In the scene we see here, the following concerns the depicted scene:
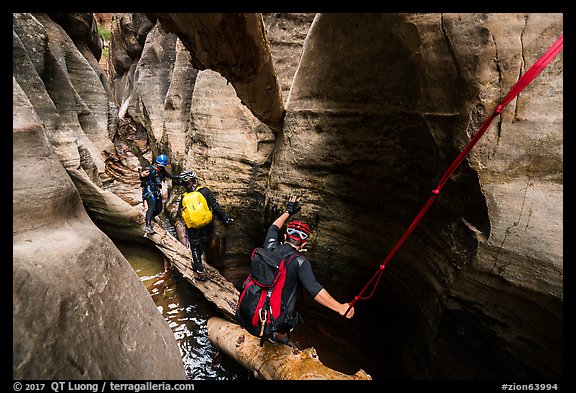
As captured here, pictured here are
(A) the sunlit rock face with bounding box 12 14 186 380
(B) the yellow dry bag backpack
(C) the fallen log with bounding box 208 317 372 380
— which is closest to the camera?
(A) the sunlit rock face with bounding box 12 14 186 380

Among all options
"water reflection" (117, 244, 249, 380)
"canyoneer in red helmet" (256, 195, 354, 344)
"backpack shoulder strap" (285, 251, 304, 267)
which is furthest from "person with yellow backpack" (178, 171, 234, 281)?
"backpack shoulder strap" (285, 251, 304, 267)

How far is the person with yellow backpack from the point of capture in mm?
4359

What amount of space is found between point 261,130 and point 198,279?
11.0 feet

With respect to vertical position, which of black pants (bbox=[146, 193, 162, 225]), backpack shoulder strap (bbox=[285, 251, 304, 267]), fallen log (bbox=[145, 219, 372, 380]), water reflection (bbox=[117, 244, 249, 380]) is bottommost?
water reflection (bbox=[117, 244, 249, 380])

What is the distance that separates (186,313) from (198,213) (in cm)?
194

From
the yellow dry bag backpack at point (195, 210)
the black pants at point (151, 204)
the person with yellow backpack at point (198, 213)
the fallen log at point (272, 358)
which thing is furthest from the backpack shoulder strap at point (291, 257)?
the black pants at point (151, 204)

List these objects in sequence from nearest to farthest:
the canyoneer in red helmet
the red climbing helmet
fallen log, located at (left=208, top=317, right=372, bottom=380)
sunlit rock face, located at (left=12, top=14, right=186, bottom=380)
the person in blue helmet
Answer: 1. sunlit rock face, located at (left=12, top=14, right=186, bottom=380)
2. the canyoneer in red helmet
3. fallen log, located at (left=208, top=317, right=372, bottom=380)
4. the red climbing helmet
5. the person in blue helmet

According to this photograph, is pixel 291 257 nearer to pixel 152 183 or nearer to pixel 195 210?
pixel 195 210

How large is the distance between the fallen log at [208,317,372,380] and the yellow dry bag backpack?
170cm

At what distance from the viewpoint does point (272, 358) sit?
9.58ft

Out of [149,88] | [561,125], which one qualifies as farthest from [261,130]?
[149,88]

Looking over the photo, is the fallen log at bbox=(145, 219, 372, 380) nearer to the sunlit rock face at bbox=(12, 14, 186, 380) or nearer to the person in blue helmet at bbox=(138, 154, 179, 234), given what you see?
the person in blue helmet at bbox=(138, 154, 179, 234)

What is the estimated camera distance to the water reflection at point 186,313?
386 cm

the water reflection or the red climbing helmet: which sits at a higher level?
the red climbing helmet
